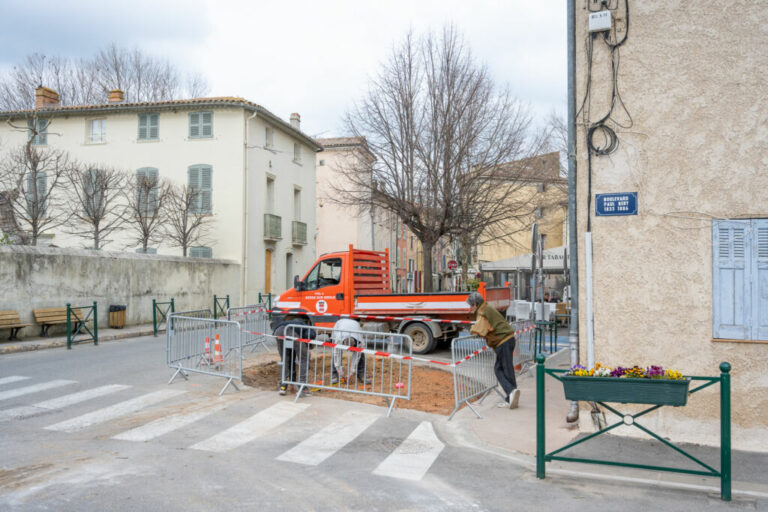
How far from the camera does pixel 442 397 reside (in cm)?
952

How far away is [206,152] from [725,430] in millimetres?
25187

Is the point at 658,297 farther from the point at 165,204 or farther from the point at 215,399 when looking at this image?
the point at 165,204

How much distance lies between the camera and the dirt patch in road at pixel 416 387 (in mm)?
8820

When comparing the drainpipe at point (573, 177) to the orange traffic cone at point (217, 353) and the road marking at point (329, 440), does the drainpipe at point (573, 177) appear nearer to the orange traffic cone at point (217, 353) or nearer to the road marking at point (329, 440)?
the road marking at point (329, 440)

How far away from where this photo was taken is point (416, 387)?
10312 millimetres

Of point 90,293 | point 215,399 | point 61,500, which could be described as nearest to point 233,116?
point 90,293

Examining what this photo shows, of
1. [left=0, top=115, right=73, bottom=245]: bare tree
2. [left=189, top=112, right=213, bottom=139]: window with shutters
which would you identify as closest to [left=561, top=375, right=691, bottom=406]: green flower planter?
[left=0, top=115, right=73, bottom=245]: bare tree

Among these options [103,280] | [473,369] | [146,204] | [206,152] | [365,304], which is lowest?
[473,369]

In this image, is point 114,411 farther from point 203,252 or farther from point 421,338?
point 203,252

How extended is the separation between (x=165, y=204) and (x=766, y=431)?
24.2m

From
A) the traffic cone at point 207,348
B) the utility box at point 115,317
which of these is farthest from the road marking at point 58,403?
the utility box at point 115,317

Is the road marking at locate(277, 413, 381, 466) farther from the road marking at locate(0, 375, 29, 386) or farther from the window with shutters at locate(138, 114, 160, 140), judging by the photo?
the window with shutters at locate(138, 114, 160, 140)

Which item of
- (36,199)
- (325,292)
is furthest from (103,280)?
(325,292)

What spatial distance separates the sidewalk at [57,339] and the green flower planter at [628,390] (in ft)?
43.0
